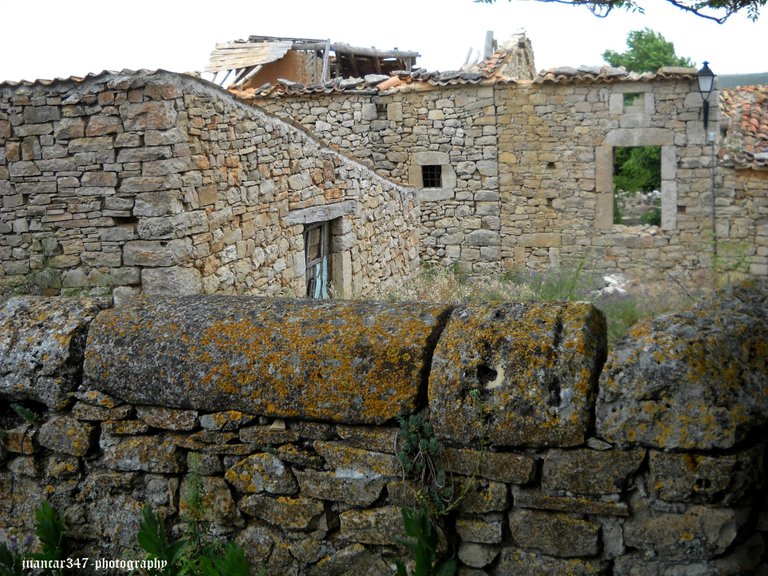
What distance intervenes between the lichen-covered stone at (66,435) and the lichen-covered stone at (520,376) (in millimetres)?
1104

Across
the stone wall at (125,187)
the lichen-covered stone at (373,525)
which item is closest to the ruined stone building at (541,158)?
the stone wall at (125,187)

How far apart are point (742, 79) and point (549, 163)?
14.8 m

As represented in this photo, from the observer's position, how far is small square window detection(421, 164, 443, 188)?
627 inches

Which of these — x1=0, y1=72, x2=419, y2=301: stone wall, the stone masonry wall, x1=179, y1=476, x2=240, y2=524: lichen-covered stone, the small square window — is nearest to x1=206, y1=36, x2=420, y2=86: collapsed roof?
the stone masonry wall

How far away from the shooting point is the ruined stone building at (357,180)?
7043mm

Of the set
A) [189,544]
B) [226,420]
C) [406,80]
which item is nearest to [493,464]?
[226,420]

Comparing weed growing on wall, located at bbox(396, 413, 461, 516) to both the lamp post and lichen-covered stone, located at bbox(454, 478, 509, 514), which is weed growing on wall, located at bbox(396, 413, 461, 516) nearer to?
lichen-covered stone, located at bbox(454, 478, 509, 514)

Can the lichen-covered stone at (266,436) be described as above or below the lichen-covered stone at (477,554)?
above

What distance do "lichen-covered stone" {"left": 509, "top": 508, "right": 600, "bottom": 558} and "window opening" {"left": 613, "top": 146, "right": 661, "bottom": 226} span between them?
17399 mm

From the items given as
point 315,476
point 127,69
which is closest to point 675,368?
point 315,476

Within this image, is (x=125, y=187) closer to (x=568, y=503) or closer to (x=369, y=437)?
(x=369, y=437)

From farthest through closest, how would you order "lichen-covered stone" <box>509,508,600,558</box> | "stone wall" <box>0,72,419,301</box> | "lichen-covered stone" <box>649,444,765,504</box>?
"stone wall" <box>0,72,419,301</box> → "lichen-covered stone" <box>509,508,600,558</box> → "lichen-covered stone" <box>649,444,765,504</box>

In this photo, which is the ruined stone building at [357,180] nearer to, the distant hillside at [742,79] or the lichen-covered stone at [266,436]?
the lichen-covered stone at [266,436]

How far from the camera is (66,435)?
2.60 meters
